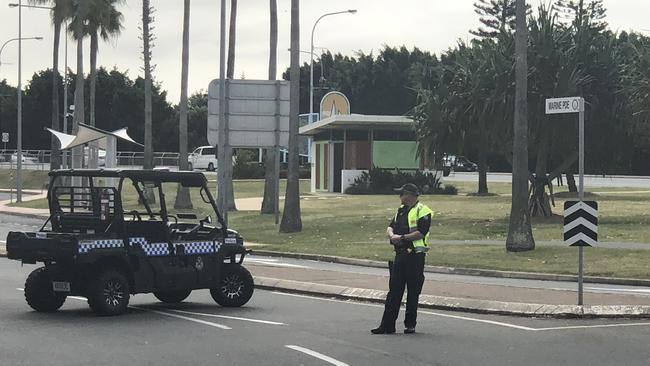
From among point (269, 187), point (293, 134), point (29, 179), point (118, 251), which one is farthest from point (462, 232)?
point (29, 179)

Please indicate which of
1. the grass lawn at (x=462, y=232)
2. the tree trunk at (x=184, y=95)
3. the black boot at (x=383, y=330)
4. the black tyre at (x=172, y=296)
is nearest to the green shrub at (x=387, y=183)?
the grass lawn at (x=462, y=232)

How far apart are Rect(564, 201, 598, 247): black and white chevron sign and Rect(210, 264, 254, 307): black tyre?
4.56 m

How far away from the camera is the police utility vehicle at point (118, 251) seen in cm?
1238

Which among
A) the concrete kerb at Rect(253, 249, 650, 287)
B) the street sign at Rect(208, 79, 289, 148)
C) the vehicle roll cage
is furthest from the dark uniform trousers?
the street sign at Rect(208, 79, 289, 148)

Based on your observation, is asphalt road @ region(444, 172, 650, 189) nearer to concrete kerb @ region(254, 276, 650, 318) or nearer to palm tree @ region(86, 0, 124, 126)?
palm tree @ region(86, 0, 124, 126)

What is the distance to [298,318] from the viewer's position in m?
12.6

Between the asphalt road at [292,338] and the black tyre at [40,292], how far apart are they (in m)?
0.18

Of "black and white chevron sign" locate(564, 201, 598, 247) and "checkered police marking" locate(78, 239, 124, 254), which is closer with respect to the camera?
"checkered police marking" locate(78, 239, 124, 254)

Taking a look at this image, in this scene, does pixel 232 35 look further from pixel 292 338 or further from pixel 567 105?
pixel 292 338

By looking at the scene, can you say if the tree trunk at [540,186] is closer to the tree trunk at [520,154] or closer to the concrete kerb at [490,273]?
the tree trunk at [520,154]

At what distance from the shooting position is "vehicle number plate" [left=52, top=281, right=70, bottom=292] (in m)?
12.6

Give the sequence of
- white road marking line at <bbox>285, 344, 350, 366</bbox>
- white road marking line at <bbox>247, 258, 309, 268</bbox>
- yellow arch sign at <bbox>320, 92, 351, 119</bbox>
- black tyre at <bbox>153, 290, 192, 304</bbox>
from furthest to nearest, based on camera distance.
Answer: yellow arch sign at <bbox>320, 92, 351, 119</bbox>, white road marking line at <bbox>247, 258, 309, 268</bbox>, black tyre at <bbox>153, 290, 192, 304</bbox>, white road marking line at <bbox>285, 344, 350, 366</bbox>

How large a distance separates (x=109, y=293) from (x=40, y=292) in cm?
110

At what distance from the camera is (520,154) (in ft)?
74.1
